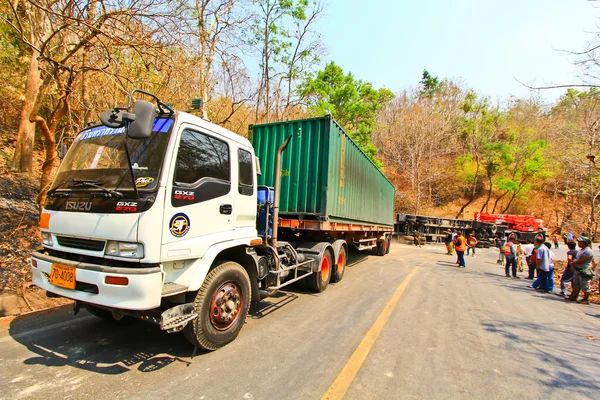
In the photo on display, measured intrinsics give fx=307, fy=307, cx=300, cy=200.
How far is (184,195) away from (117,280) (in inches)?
35.8

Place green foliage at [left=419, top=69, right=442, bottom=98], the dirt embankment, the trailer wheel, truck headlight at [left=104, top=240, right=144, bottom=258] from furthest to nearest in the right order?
green foliage at [left=419, top=69, right=442, bottom=98]
the trailer wheel
the dirt embankment
truck headlight at [left=104, top=240, right=144, bottom=258]

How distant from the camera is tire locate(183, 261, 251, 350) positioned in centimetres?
303

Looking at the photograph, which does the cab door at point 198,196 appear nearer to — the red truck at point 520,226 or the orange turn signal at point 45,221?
the orange turn signal at point 45,221

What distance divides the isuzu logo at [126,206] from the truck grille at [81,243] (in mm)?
354

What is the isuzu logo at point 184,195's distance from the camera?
287cm

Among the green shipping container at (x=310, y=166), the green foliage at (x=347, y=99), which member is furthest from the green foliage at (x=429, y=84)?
the green shipping container at (x=310, y=166)

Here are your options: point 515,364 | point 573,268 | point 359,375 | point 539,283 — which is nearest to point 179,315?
point 359,375

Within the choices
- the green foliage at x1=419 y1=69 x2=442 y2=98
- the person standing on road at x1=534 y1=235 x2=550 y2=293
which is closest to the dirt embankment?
the person standing on road at x1=534 y1=235 x2=550 y2=293

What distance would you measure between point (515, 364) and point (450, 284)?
4.69 metres

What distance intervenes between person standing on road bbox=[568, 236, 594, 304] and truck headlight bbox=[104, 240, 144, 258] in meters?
9.06

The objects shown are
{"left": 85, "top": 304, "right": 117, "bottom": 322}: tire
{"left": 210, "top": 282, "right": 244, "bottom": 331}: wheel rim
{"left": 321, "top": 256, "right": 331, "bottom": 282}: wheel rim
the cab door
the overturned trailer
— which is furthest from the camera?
the overturned trailer

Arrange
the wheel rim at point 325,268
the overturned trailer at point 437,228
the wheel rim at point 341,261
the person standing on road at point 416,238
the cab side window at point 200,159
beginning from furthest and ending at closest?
the overturned trailer at point 437,228
the person standing on road at point 416,238
the wheel rim at point 341,261
the wheel rim at point 325,268
the cab side window at point 200,159

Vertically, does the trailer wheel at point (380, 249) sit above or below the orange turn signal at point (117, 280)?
below

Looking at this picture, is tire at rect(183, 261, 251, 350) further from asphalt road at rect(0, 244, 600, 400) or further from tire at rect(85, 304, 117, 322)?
tire at rect(85, 304, 117, 322)
